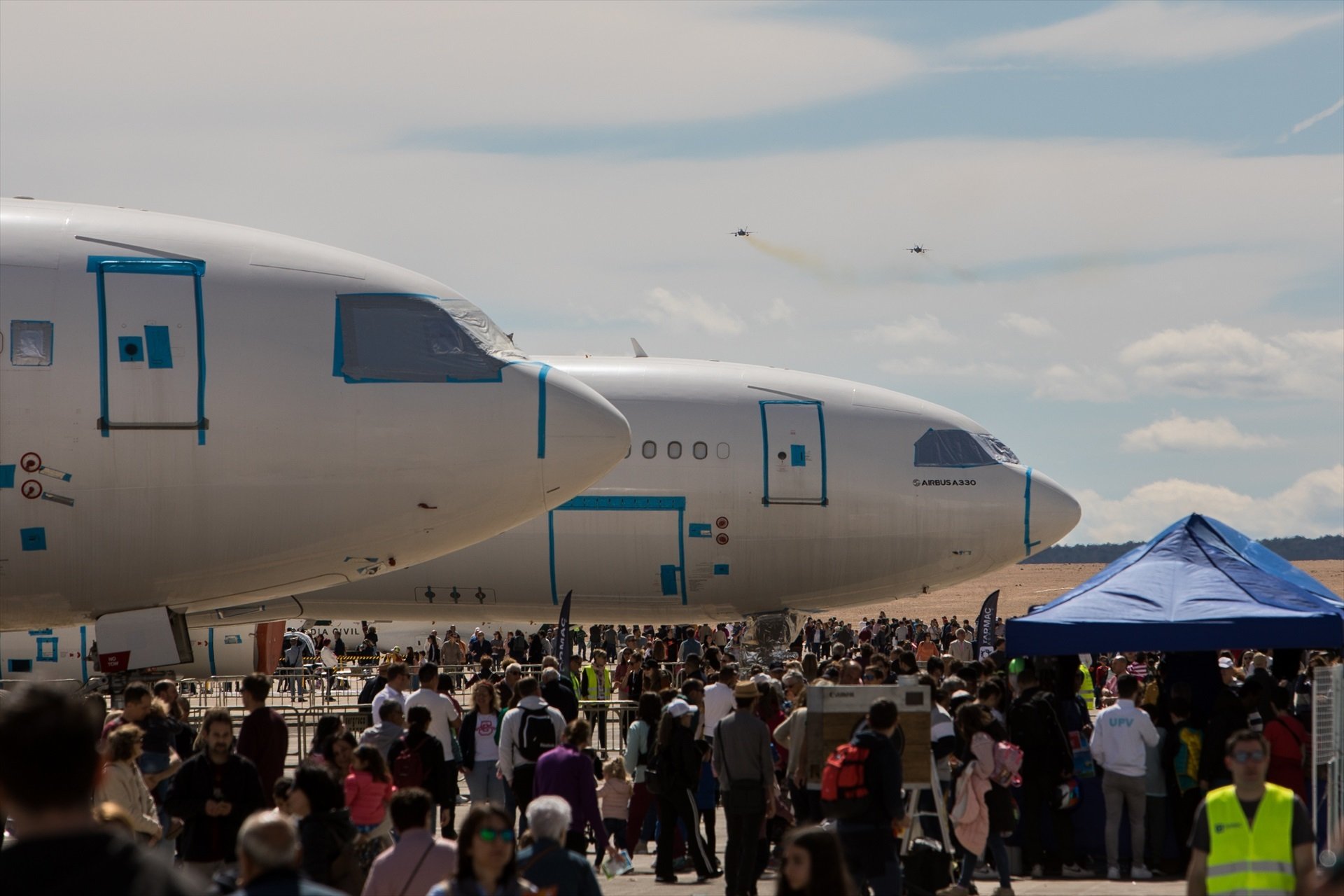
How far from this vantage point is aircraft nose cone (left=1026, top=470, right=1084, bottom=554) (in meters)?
27.8

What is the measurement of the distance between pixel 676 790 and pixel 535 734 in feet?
4.34

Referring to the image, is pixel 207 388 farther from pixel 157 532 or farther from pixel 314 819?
pixel 314 819

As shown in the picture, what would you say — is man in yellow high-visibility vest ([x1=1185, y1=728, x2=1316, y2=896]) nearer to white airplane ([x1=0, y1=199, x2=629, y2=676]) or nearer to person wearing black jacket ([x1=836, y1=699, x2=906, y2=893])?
person wearing black jacket ([x1=836, y1=699, x2=906, y2=893])

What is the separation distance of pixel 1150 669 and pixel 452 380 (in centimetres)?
1493

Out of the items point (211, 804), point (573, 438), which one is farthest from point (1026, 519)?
point (211, 804)

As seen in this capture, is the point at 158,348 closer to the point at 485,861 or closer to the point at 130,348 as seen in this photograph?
the point at 130,348

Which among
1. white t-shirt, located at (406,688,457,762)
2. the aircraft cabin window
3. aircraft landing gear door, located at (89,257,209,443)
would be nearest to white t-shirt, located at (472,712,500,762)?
white t-shirt, located at (406,688,457,762)

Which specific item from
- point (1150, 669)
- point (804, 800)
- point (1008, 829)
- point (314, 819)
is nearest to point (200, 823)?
point (314, 819)

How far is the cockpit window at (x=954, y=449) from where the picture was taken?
2725 centimetres

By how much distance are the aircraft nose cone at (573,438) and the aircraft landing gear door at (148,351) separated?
3.66 m

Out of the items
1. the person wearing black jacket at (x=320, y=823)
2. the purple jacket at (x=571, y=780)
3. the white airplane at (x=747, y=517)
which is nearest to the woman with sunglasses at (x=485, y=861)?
the person wearing black jacket at (x=320, y=823)

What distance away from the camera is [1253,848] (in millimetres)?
7812

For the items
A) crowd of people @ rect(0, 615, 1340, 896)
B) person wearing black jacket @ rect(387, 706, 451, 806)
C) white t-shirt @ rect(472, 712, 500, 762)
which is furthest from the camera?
white t-shirt @ rect(472, 712, 500, 762)

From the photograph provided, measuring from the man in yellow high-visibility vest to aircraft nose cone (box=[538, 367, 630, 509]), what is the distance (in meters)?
10.5
